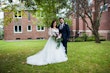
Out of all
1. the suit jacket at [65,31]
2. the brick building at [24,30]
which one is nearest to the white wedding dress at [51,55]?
the suit jacket at [65,31]

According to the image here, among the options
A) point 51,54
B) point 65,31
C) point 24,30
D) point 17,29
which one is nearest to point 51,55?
point 51,54

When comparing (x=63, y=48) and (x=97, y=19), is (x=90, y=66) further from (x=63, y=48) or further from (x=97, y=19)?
(x=97, y=19)

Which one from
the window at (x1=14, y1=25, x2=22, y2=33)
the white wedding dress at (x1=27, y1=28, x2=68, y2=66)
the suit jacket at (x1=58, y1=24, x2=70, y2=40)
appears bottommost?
the white wedding dress at (x1=27, y1=28, x2=68, y2=66)

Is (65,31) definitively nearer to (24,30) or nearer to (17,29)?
(24,30)

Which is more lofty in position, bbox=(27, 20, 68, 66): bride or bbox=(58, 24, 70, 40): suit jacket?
bbox=(58, 24, 70, 40): suit jacket

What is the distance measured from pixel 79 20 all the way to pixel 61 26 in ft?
115

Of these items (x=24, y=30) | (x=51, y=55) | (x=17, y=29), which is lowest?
(x=51, y=55)

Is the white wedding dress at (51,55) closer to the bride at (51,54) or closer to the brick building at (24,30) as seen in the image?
the bride at (51,54)

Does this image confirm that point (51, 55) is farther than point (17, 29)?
No

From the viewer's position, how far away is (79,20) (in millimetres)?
48344

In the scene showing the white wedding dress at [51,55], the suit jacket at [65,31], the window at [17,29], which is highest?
the suit jacket at [65,31]

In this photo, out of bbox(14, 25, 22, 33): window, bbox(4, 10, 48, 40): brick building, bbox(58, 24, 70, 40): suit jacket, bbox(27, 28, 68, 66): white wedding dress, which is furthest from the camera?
bbox(14, 25, 22, 33): window

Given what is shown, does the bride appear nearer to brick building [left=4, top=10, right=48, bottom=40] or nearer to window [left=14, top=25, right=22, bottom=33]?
brick building [left=4, top=10, right=48, bottom=40]

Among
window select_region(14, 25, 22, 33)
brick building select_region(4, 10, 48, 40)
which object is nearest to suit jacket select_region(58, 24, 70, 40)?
brick building select_region(4, 10, 48, 40)
